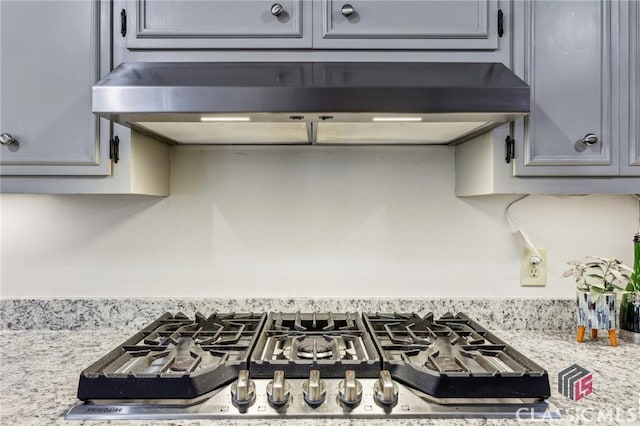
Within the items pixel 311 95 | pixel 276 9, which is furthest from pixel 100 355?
pixel 276 9

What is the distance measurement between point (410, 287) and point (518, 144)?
58 cm

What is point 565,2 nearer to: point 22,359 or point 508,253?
point 508,253

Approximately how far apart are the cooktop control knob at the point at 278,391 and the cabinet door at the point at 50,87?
674 mm

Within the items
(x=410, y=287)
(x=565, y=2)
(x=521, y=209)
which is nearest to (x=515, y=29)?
(x=565, y=2)

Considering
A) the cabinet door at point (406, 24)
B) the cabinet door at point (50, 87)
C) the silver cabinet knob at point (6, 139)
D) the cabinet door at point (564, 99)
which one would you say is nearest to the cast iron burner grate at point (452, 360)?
the cabinet door at point (564, 99)

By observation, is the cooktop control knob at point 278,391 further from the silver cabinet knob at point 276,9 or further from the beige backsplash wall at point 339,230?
the silver cabinet knob at point 276,9

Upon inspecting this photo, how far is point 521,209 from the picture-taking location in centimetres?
144

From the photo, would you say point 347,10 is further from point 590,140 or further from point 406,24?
point 590,140

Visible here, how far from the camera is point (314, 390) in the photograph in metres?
0.83

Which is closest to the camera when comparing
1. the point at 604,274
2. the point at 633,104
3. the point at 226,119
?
the point at 226,119

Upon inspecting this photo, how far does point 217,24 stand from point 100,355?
92 centimetres

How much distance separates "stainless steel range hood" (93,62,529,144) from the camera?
93 cm

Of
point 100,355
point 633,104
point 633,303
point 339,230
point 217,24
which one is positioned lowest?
point 100,355

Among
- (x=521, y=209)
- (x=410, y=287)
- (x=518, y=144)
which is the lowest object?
(x=410, y=287)
